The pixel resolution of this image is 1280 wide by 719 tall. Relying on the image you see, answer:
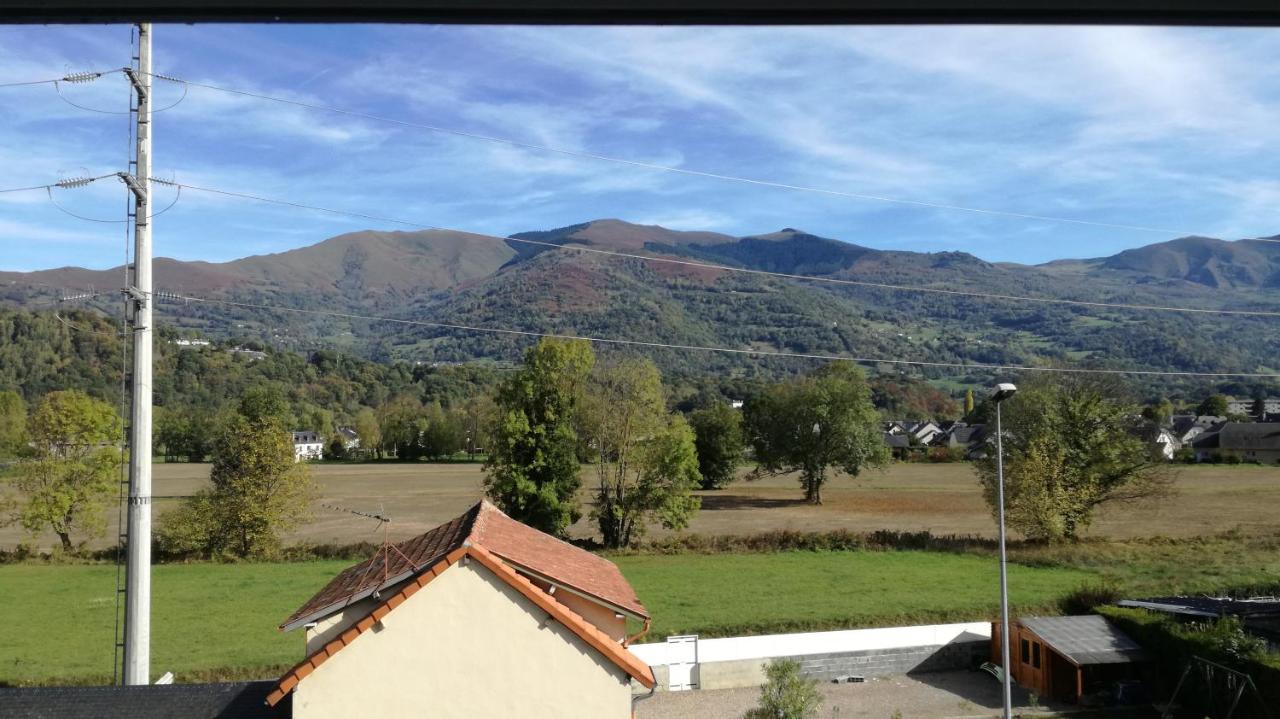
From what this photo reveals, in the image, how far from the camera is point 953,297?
568 feet

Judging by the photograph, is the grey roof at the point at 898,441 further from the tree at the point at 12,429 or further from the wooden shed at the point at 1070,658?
the tree at the point at 12,429

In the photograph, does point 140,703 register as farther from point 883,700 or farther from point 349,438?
point 349,438

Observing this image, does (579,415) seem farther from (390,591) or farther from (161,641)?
(390,591)

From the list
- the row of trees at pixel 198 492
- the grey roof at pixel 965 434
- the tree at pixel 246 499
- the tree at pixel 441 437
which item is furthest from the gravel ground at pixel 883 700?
the grey roof at pixel 965 434

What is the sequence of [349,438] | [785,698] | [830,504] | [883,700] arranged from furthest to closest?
1. [349,438]
2. [830,504]
3. [883,700]
4. [785,698]

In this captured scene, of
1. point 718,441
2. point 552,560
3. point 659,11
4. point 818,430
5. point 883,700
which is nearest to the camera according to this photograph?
point 659,11

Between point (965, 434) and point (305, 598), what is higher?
point (965, 434)

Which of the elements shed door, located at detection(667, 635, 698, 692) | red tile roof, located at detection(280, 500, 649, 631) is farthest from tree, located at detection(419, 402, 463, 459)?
red tile roof, located at detection(280, 500, 649, 631)

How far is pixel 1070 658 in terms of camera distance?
54.3ft

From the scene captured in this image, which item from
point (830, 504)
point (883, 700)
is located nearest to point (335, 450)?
point (830, 504)

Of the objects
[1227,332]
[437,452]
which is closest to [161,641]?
[437,452]

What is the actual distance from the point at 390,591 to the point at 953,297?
17577 cm

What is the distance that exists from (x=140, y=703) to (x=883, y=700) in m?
12.7

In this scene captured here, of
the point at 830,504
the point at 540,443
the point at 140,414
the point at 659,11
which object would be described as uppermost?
the point at 659,11
